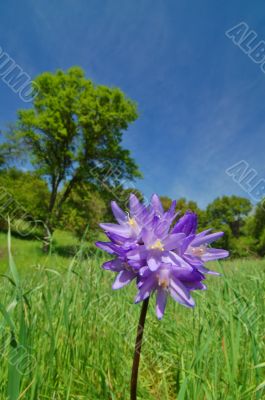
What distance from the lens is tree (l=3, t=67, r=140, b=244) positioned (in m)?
18.5

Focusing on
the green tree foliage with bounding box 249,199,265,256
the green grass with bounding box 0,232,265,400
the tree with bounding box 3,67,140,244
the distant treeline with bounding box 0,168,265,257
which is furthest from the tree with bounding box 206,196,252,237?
the green grass with bounding box 0,232,265,400

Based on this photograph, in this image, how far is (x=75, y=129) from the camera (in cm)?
1914

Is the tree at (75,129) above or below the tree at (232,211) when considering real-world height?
below

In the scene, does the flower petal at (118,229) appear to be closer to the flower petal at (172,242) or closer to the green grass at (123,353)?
the flower petal at (172,242)

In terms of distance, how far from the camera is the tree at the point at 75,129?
1852 centimetres

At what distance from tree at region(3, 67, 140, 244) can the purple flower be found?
1793cm

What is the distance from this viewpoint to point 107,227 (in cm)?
97

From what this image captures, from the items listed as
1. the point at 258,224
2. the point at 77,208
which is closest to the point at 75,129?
the point at 77,208

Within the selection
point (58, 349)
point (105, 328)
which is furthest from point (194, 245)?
point (105, 328)

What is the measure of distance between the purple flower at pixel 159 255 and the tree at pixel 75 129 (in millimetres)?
17933

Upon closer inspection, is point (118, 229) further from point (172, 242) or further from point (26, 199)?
point (26, 199)

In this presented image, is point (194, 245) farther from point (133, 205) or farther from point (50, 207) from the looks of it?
point (50, 207)

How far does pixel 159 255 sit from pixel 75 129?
63.2ft

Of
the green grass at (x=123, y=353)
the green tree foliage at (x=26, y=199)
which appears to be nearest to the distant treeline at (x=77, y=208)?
the green tree foliage at (x=26, y=199)
